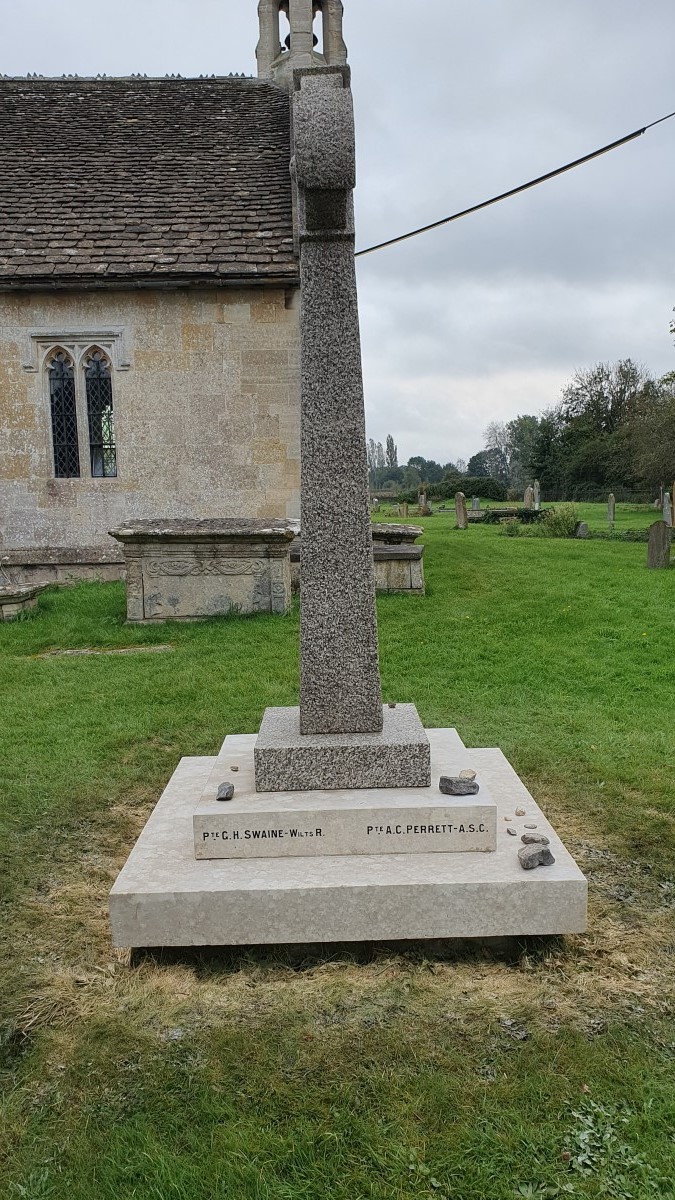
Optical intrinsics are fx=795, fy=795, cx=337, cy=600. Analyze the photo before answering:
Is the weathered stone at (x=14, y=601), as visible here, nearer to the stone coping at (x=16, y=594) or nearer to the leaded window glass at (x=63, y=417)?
the stone coping at (x=16, y=594)

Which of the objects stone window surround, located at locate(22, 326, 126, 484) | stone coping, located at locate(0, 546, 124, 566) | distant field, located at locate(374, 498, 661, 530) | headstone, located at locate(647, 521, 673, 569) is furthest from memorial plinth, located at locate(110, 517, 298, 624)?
distant field, located at locate(374, 498, 661, 530)

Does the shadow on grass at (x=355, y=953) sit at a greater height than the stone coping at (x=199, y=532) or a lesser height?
lesser

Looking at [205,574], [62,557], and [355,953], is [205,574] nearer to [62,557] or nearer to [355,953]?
[62,557]

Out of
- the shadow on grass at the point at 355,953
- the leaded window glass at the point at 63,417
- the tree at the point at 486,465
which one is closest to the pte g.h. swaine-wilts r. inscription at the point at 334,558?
the shadow on grass at the point at 355,953

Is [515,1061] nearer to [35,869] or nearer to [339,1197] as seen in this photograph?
[339,1197]

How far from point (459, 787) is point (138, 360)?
11333 millimetres

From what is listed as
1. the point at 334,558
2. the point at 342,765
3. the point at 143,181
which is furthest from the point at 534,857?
the point at 143,181

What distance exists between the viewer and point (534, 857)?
132 inches

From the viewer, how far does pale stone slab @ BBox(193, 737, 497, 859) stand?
3.47 metres

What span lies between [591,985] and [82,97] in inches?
750

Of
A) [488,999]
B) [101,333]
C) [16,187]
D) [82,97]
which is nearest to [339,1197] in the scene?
[488,999]

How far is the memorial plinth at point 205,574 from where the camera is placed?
941 cm

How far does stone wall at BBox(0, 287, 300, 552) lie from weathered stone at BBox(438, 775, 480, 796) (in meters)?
9.92

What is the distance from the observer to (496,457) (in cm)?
8012
